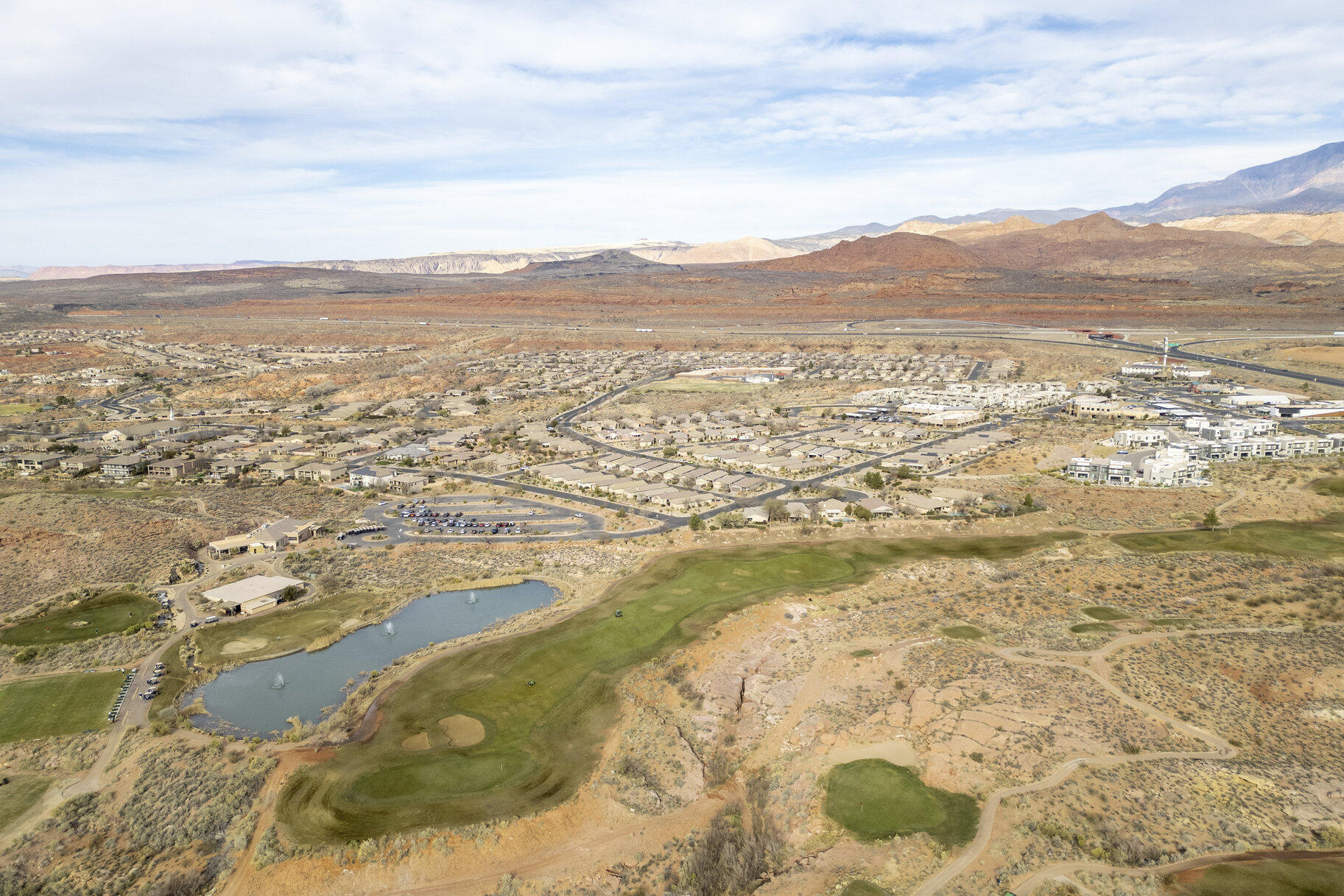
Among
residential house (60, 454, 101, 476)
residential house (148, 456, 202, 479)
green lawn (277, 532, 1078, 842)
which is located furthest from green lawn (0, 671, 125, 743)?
residential house (60, 454, 101, 476)

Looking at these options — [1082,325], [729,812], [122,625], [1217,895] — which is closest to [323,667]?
[122,625]

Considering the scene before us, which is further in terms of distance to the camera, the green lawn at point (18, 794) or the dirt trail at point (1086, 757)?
the green lawn at point (18, 794)

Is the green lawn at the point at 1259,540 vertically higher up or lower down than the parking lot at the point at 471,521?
higher up

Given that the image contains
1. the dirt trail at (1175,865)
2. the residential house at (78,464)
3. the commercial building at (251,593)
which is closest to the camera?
the dirt trail at (1175,865)

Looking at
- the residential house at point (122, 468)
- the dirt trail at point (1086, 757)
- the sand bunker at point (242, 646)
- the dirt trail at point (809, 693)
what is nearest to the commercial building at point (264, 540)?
the sand bunker at point (242, 646)

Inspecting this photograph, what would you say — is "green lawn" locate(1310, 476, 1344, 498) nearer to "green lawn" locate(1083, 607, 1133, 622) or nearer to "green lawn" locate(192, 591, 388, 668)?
"green lawn" locate(1083, 607, 1133, 622)

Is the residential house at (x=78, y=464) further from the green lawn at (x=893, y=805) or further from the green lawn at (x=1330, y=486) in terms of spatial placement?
the green lawn at (x=1330, y=486)

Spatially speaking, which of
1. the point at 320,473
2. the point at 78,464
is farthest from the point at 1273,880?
the point at 78,464
